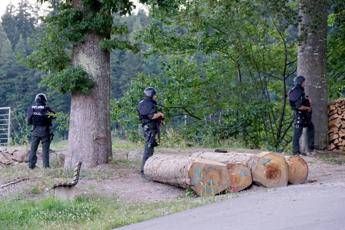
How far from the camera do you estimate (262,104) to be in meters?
20.9

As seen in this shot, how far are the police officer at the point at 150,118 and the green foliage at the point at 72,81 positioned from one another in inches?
56.2

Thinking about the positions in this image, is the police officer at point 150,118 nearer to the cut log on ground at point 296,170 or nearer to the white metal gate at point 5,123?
the cut log on ground at point 296,170

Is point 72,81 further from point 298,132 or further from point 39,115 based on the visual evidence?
point 298,132

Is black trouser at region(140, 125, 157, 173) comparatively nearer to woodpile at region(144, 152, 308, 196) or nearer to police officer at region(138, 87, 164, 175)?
police officer at region(138, 87, 164, 175)

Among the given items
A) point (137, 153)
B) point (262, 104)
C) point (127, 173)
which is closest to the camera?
point (127, 173)

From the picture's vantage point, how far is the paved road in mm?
7207

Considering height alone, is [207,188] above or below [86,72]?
below

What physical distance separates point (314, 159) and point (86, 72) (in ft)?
18.4

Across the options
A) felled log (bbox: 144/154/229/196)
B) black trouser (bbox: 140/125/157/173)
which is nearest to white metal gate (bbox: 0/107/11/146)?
black trouser (bbox: 140/125/157/173)

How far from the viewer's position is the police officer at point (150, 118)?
13.2 m

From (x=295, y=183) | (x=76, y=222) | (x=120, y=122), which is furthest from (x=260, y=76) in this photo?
(x=76, y=222)

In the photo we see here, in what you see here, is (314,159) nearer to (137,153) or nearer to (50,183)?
(137,153)

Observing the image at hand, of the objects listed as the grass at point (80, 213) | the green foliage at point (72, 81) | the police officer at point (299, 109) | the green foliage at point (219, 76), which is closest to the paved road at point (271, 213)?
the grass at point (80, 213)

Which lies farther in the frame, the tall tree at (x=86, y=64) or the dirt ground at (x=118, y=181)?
the tall tree at (x=86, y=64)
